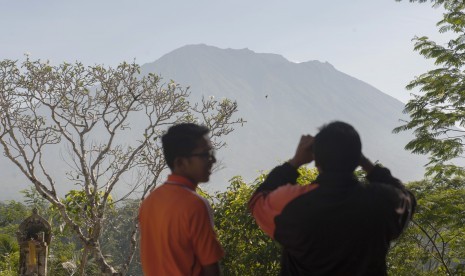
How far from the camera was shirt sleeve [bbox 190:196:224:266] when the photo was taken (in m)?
2.34

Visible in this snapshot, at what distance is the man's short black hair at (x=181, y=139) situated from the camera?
2.49 meters

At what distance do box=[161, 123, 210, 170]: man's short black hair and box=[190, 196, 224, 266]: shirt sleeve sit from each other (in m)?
0.29

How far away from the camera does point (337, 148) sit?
2.20m

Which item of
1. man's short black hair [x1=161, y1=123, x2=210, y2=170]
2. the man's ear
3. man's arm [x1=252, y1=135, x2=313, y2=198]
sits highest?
man's short black hair [x1=161, y1=123, x2=210, y2=170]

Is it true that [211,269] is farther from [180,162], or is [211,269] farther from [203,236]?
[180,162]

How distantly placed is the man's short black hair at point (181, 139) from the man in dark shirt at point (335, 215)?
0.47 meters

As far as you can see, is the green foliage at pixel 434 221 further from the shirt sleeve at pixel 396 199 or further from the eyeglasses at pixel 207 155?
the eyeglasses at pixel 207 155

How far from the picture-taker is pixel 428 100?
8789 millimetres

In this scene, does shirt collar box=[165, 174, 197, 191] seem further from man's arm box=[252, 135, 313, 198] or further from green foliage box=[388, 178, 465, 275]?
green foliage box=[388, 178, 465, 275]

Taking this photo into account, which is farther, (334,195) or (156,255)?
(156,255)

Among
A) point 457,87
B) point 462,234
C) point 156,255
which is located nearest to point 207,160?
point 156,255

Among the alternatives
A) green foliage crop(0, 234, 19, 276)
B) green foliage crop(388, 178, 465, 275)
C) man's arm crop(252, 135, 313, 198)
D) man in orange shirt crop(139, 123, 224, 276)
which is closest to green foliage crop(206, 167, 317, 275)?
green foliage crop(388, 178, 465, 275)

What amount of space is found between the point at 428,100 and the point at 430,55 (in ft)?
2.57

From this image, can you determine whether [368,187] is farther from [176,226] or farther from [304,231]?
[176,226]
